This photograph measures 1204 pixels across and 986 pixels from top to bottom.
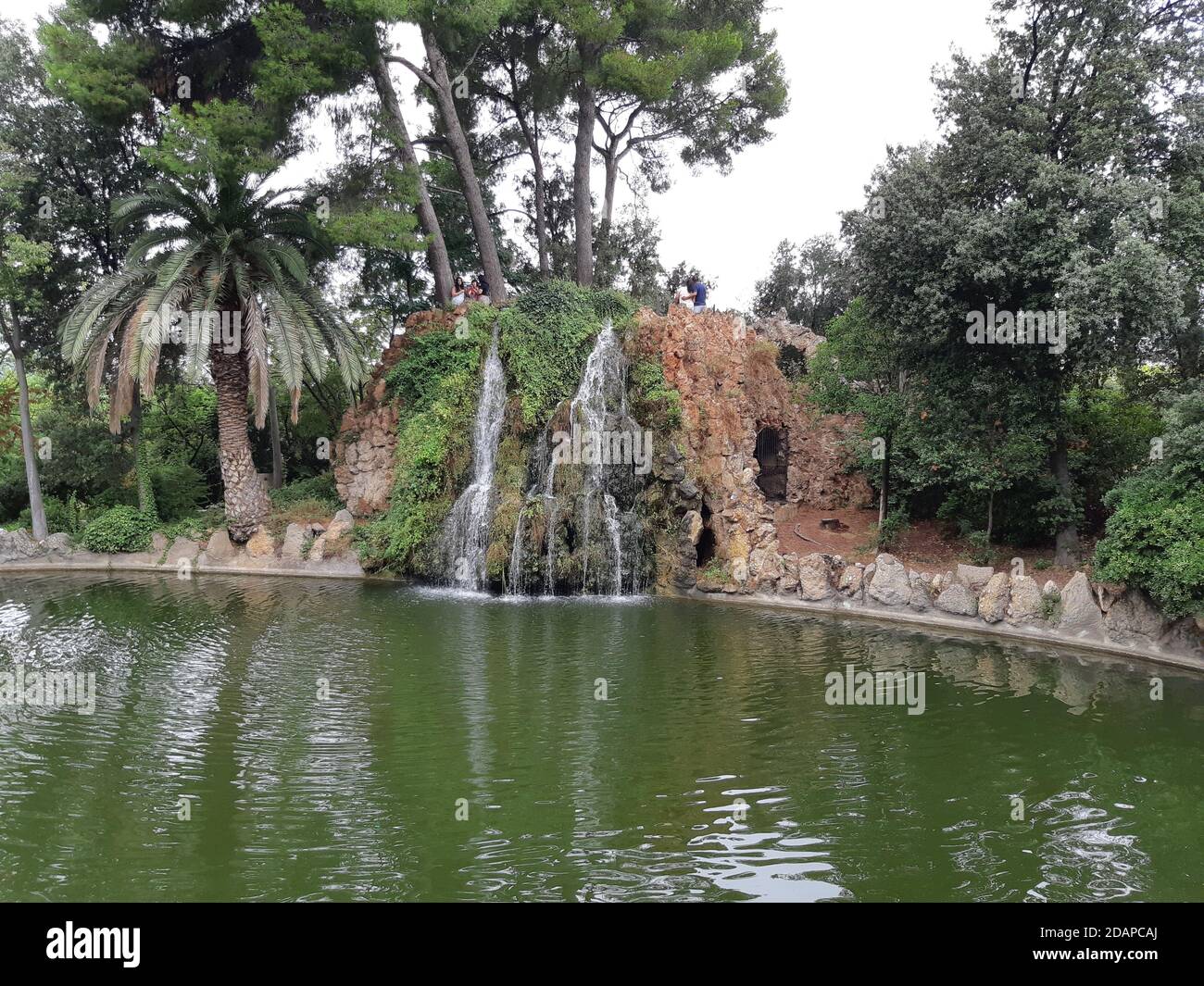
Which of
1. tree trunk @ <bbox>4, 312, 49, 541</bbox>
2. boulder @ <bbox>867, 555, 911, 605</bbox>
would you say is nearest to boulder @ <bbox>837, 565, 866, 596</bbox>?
boulder @ <bbox>867, 555, 911, 605</bbox>

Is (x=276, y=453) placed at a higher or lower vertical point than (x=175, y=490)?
higher

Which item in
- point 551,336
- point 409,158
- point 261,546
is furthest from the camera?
point 409,158

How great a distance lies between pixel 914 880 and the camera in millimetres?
5691

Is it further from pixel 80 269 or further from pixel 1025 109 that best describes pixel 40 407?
pixel 1025 109

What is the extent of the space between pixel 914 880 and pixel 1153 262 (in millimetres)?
11228

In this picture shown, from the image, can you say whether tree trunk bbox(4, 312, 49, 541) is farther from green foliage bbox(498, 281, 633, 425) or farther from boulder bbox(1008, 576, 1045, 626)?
boulder bbox(1008, 576, 1045, 626)

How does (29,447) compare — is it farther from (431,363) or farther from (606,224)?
(606,224)

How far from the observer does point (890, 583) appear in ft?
48.5

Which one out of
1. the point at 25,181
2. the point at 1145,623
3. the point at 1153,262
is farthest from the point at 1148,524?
the point at 25,181

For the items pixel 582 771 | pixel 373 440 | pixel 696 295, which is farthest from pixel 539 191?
pixel 582 771

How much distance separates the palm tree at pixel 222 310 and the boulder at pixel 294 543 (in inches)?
46.3

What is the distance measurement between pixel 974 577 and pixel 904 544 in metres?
3.37

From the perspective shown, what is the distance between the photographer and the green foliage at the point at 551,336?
1808 cm
